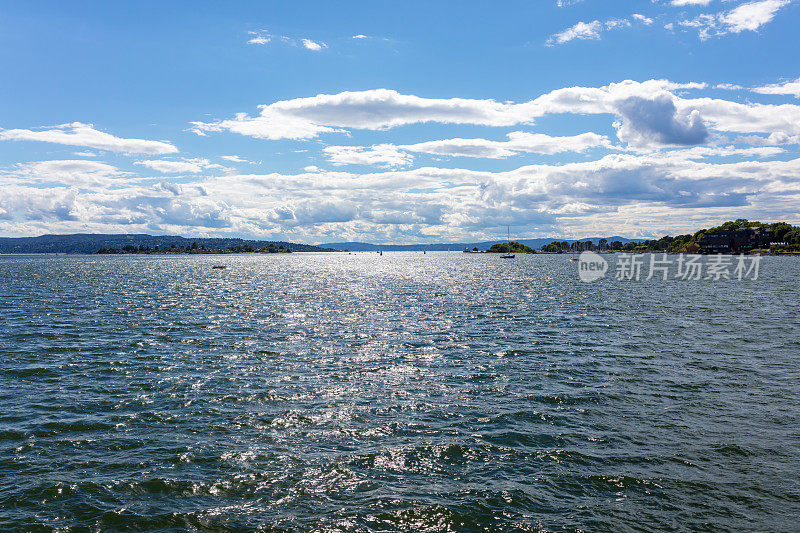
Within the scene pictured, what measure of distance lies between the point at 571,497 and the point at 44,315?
67628 millimetres

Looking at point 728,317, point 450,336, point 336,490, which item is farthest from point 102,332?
point 728,317

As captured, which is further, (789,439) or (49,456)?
(789,439)

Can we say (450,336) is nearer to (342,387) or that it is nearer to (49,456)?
(342,387)

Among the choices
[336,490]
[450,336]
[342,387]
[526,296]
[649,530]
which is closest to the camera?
[649,530]

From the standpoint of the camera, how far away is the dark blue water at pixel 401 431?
48.6 feet

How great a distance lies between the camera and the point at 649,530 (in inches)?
543

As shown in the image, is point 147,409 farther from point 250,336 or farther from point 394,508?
point 250,336

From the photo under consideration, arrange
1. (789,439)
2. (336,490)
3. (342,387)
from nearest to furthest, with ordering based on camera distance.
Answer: (336,490) → (789,439) → (342,387)

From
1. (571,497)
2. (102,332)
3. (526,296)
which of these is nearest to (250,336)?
(102,332)

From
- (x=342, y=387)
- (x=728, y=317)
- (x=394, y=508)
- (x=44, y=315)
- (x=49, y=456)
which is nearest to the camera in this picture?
(x=394, y=508)

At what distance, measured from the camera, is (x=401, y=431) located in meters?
21.1

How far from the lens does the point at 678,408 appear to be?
24016 millimetres

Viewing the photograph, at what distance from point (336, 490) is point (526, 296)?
72580 mm

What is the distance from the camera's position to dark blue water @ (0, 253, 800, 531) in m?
14.8
